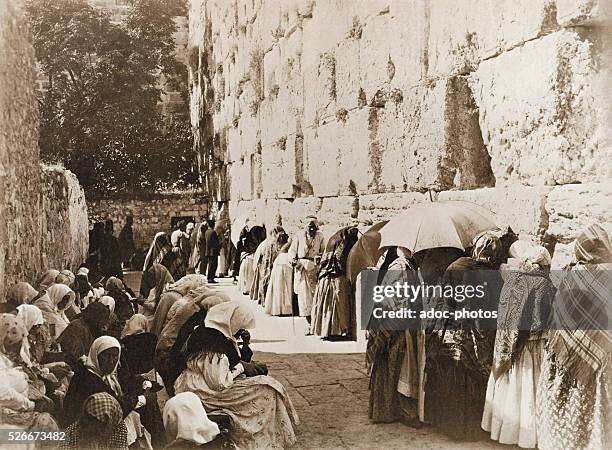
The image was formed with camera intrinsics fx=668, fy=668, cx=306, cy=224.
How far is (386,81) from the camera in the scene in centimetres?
525

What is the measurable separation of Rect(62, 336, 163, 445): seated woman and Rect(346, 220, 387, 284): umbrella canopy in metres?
1.69

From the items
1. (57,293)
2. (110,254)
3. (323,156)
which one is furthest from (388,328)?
(57,293)

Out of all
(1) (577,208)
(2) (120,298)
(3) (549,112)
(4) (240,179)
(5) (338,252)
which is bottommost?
(2) (120,298)

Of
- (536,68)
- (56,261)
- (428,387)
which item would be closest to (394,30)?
(536,68)

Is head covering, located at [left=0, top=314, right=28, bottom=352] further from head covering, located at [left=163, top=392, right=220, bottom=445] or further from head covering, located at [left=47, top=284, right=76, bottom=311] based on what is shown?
head covering, located at [left=163, top=392, right=220, bottom=445]

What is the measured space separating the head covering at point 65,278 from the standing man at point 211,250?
97 centimetres

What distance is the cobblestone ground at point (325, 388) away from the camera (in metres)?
4.07

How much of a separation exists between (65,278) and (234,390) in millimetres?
1524

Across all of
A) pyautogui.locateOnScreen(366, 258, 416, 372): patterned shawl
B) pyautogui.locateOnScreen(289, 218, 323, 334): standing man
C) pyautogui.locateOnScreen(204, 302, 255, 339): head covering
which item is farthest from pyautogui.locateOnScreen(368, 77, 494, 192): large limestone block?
pyautogui.locateOnScreen(204, 302, 255, 339): head covering

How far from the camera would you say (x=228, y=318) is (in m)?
4.12

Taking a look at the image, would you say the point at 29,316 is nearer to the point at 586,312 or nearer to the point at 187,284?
the point at 187,284

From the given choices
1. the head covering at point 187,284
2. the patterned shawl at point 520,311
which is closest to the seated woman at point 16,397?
the head covering at point 187,284


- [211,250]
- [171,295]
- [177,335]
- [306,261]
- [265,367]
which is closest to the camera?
[177,335]

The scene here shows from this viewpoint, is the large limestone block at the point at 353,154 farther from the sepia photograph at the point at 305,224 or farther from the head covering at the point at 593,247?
the head covering at the point at 593,247
